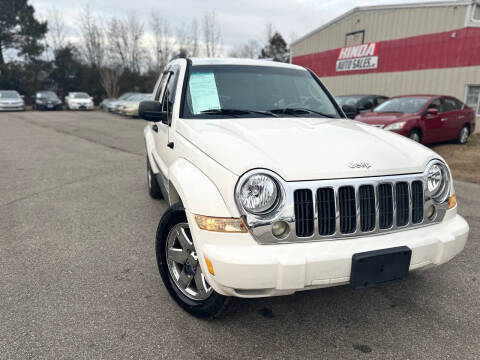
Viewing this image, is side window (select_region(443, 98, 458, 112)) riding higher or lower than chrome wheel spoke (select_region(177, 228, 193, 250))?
higher

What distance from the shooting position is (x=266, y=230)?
6.59 feet

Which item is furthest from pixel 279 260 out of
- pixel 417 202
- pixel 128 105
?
pixel 128 105

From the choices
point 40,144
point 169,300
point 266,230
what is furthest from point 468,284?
point 40,144

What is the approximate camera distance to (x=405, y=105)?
31.9 ft

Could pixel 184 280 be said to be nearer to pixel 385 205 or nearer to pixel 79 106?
pixel 385 205

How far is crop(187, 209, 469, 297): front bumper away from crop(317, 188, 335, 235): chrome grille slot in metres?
0.08

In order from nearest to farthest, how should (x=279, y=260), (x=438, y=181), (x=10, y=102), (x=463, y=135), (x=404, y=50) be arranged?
(x=279, y=260) < (x=438, y=181) < (x=463, y=135) < (x=404, y=50) < (x=10, y=102)

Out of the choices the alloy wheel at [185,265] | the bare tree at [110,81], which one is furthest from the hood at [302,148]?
the bare tree at [110,81]

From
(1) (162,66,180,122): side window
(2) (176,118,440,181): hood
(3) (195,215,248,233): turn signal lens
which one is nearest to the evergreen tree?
(1) (162,66,180,122): side window

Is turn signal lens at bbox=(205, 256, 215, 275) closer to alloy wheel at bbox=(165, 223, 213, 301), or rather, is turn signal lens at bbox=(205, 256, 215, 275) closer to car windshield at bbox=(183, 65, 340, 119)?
alloy wheel at bbox=(165, 223, 213, 301)

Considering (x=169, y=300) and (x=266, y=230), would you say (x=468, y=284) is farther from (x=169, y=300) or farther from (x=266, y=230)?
(x=169, y=300)

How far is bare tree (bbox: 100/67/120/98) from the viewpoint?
134 feet

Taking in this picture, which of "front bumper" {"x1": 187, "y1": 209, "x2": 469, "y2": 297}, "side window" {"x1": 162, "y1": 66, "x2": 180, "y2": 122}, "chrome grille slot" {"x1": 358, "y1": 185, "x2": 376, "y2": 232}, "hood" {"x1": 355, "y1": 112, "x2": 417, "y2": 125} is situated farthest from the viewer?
"hood" {"x1": 355, "y1": 112, "x2": 417, "y2": 125}

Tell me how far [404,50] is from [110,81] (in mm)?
34384
